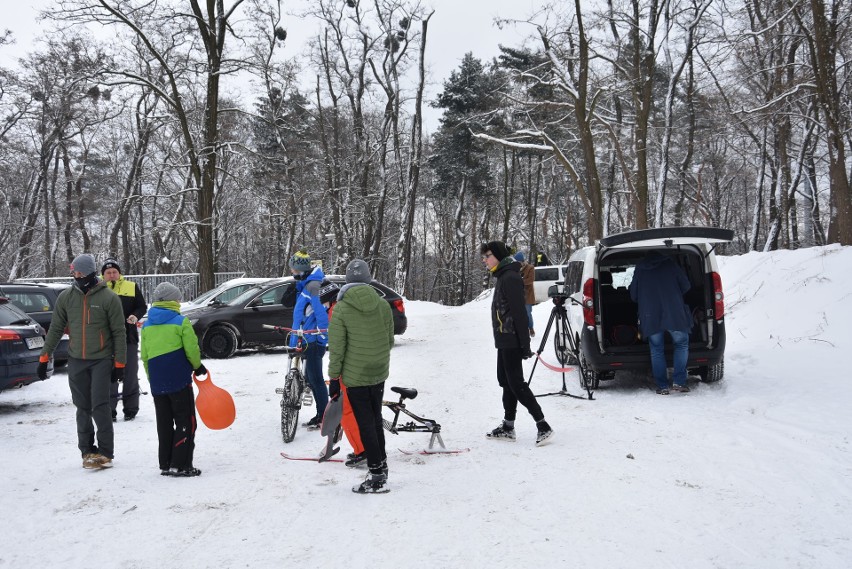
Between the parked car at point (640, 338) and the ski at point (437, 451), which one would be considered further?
the parked car at point (640, 338)

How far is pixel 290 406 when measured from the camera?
6332mm

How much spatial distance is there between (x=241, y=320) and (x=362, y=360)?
8417 millimetres

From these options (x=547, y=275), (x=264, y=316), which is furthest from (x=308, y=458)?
(x=547, y=275)

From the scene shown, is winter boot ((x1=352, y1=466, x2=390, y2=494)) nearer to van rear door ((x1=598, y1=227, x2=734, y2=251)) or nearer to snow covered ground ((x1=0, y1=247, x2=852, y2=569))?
snow covered ground ((x1=0, y1=247, x2=852, y2=569))

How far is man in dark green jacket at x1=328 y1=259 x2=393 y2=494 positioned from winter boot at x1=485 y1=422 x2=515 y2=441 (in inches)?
65.7

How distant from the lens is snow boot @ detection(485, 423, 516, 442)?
613 cm

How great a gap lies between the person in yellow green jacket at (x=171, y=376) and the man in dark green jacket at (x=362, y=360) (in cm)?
136

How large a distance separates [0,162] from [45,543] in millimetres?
30629

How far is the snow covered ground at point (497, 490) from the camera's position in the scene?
361 cm

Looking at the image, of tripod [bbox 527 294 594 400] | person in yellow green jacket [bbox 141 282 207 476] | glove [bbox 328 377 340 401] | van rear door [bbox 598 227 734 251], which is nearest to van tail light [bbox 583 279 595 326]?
tripod [bbox 527 294 594 400]

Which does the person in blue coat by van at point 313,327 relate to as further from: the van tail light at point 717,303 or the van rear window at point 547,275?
the van rear window at point 547,275

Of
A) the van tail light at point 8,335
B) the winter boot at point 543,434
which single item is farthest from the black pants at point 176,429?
the van tail light at point 8,335

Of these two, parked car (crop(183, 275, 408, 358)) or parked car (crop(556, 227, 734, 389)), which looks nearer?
parked car (crop(556, 227, 734, 389))

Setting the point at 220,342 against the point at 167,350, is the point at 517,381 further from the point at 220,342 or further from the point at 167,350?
the point at 220,342
